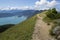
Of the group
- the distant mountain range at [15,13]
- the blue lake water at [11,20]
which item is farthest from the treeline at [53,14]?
the blue lake water at [11,20]

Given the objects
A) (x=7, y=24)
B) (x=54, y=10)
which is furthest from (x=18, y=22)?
(x=54, y=10)

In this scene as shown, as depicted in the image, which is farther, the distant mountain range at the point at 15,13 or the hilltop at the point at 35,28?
the distant mountain range at the point at 15,13

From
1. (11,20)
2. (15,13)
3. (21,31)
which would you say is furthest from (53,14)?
(21,31)

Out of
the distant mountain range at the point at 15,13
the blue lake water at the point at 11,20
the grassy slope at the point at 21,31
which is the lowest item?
the grassy slope at the point at 21,31

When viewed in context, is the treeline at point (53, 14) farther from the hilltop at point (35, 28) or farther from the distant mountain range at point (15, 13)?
the distant mountain range at point (15, 13)

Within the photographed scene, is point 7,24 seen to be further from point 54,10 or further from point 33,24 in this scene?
point 54,10

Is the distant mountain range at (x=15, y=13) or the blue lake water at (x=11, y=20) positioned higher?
the distant mountain range at (x=15, y=13)

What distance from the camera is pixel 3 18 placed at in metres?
11.5

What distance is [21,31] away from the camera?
1041cm

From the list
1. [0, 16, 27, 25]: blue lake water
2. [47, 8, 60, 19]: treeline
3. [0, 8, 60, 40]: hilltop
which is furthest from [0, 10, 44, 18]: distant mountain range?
[47, 8, 60, 19]: treeline

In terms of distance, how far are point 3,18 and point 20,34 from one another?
216 cm

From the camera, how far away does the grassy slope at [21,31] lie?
31.3ft

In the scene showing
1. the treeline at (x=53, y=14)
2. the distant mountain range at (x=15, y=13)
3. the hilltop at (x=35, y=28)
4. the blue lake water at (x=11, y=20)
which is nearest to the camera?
the hilltop at (x=35, y=28)

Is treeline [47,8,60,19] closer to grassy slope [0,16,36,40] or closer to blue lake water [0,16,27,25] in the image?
grassy slope [0,16,36,40]
